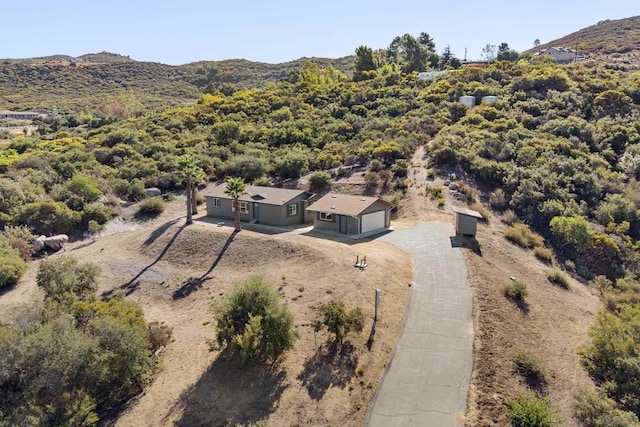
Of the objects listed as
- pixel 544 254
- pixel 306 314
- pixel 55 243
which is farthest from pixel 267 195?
pixel 544 254

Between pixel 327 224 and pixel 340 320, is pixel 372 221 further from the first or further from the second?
pixel 340 320

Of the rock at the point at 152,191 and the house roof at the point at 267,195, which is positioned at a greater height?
the house roof at the point at 267,195

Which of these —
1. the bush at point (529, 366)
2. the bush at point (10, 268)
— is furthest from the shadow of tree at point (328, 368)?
the bush at point (10, 268)

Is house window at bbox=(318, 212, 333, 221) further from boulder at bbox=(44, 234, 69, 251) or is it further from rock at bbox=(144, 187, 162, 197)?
boulder at bbox=(44, 234, 69, 251)

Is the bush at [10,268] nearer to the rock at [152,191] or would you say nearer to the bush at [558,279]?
the rock at [152,191]

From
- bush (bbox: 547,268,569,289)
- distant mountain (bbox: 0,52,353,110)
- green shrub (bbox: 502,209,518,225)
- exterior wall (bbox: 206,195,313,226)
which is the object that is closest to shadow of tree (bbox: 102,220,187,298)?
exterior wall (bbox: 206,195,313,226)

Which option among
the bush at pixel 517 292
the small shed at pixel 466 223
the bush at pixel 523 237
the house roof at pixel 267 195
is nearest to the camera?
the bush at pixel 517 292

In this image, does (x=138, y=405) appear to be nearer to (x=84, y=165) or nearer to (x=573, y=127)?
(x=84, y=165)

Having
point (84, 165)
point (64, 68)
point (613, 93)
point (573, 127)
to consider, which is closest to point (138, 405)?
point (84, 165)
